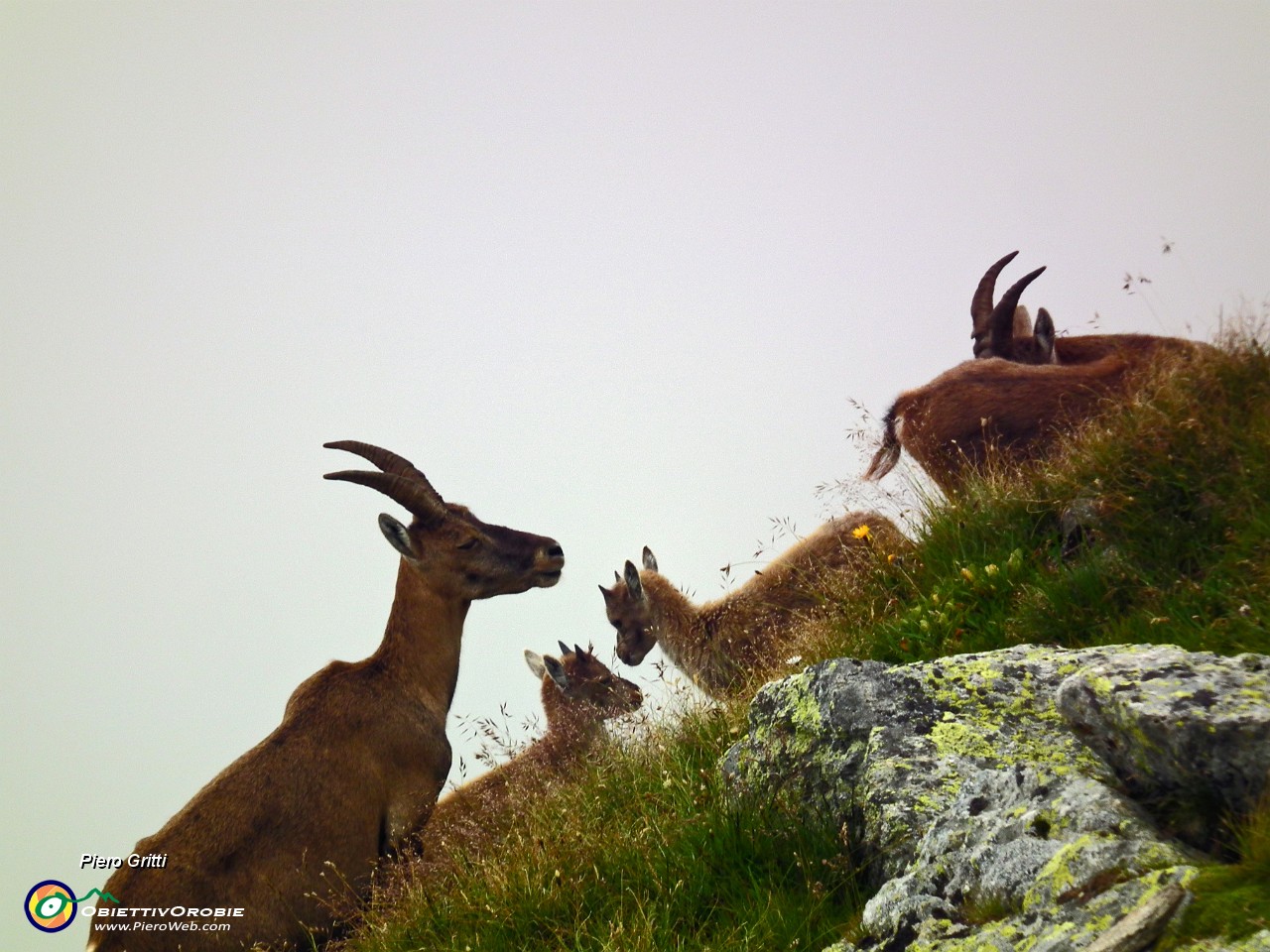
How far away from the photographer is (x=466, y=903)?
6.22m

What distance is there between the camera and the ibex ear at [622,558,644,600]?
1201 centimetres

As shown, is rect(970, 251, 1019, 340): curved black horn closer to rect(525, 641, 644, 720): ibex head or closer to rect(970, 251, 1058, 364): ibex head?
rect(970, 251, 1058, 364): ibex head

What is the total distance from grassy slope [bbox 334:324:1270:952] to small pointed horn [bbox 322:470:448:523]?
354cm

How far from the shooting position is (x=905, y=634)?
23.1ft

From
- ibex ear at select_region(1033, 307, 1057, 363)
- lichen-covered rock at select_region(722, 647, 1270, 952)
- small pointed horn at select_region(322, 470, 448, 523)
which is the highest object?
small pointed horn at select_region(322, 470, 448, 523)

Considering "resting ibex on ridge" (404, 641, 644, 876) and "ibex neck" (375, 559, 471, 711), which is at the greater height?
"ibex neck" (375, 559, 471, 711)

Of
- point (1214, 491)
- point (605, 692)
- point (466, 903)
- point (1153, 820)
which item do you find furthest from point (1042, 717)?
point (605, 692)

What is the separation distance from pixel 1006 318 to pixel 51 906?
31.5ft

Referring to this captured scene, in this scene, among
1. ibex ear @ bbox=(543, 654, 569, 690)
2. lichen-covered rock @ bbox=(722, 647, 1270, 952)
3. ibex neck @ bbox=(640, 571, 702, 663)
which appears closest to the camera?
lichen-covered rock @ bbox=(722, 647, 1270, 952)

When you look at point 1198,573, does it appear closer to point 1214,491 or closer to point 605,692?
point 1214,491

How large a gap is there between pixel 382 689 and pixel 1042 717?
575 cm

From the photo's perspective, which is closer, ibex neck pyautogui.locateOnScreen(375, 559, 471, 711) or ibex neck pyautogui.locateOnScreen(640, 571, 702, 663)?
ibex neck pyautogui.locateOnScreen(375, 559, 471, 711)

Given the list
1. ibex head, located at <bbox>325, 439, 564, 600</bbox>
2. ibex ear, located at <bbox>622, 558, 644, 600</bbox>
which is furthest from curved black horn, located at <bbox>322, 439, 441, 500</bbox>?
ibex ear, located at <bbox>622, 558, 644, 600</bbox>

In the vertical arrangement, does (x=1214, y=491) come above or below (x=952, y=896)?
above
